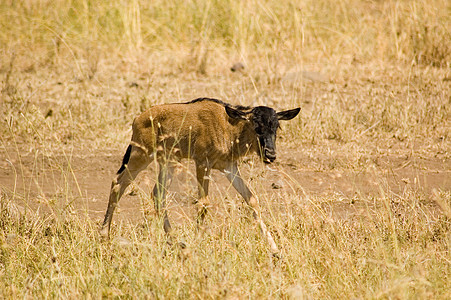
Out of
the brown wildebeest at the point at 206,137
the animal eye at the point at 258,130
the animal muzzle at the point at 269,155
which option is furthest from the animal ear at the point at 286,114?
the animal muzzle at the point at 269,155

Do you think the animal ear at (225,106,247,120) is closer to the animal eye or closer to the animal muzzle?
the animal eye

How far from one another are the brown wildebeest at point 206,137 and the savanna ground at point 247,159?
1.11 ft

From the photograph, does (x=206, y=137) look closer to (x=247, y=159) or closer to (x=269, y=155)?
(x=269, y=155)

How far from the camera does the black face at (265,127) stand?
23.6 feet

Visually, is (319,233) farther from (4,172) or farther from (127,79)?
(127,79)

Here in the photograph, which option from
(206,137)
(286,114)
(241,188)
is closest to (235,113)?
(206,137)

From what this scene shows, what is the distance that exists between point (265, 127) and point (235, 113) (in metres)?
0.36

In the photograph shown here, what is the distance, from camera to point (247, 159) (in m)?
8.66

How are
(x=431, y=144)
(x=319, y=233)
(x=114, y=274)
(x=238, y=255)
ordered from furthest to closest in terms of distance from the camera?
(x=431, y=144), (x=319, y=233), (x=238, y=255), (x=114, y=274)

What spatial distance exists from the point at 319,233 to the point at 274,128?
4.81 feet

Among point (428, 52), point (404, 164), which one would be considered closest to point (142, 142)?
point (404, 164)

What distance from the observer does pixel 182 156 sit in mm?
7578

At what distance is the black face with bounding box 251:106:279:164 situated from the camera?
7.21 meters

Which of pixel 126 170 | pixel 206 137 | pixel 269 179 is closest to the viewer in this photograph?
pixel 126 170
